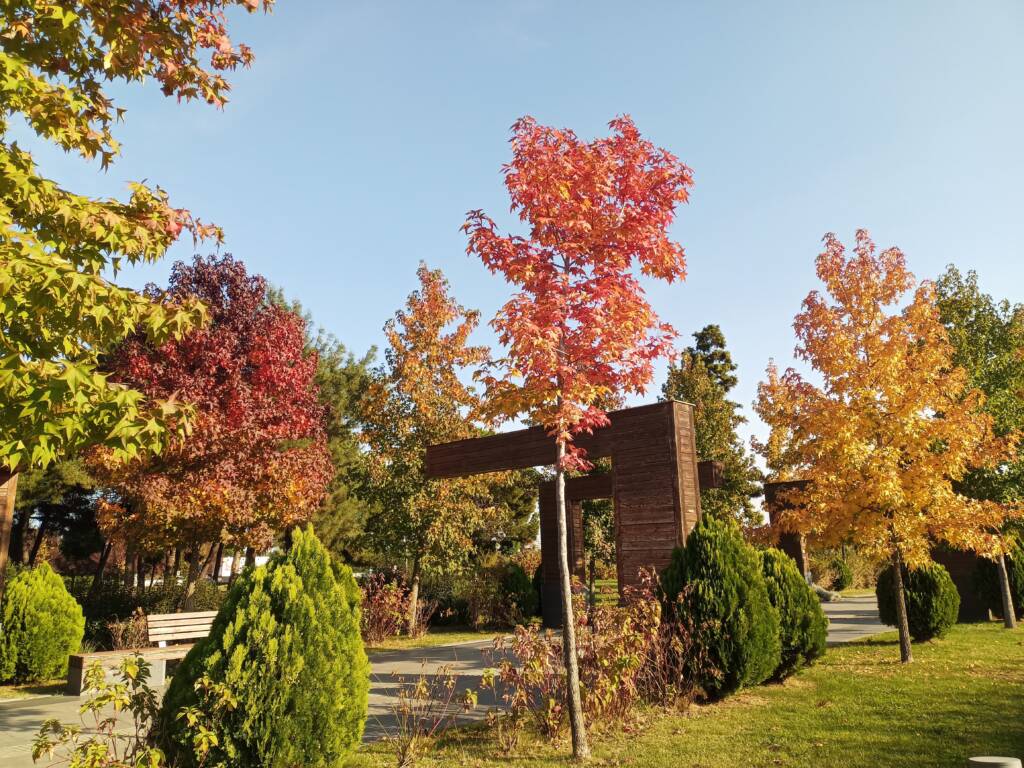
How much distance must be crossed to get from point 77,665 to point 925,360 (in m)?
12.9

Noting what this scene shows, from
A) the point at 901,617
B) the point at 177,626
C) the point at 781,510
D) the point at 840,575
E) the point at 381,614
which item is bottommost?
the point at 840,575

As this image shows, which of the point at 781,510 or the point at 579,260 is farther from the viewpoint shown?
the point at 781,510

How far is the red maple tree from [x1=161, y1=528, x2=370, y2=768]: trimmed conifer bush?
7167mm

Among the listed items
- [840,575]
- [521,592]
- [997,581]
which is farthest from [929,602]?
[840,575]

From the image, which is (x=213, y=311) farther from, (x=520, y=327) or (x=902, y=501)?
(x=902, y=501)

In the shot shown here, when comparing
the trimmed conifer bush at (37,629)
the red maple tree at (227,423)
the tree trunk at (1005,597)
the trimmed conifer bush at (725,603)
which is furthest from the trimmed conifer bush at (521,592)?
the tree trunk at (1005,597)

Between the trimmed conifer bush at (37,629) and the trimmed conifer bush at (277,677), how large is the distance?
7047mm

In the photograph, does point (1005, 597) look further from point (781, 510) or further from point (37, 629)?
point (37, 629)

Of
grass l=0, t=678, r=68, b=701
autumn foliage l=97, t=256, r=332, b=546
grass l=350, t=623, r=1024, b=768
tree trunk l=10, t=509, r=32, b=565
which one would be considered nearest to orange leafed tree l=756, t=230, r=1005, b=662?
grass l=350, t=623, r=1024, b=768

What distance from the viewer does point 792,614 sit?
9.03m

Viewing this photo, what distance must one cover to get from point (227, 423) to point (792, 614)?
9.46 metres

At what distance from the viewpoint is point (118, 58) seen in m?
5.29

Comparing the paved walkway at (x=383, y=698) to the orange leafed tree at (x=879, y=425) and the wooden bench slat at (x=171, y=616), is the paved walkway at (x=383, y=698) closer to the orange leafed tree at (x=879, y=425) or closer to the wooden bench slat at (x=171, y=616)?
the wooden bench slat at (x=171, y=616)

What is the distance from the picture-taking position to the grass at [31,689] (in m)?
9.16
